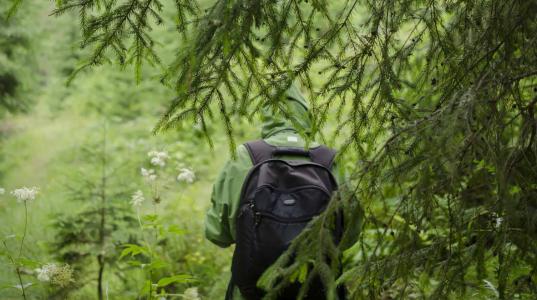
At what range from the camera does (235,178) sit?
3.01 meters

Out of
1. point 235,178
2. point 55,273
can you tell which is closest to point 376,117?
point 235,178

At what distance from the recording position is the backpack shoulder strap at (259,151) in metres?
2.99

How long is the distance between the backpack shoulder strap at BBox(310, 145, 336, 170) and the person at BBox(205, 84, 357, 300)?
43 mm

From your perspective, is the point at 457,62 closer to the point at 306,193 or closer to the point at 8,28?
the point at 306,193

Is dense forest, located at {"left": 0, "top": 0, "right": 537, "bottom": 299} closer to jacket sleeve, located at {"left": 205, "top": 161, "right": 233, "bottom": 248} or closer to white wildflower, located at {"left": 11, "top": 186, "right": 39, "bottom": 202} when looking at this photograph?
white wildflower, located at {"left": 11, "top": 186, "right": 39, "bottom": 202}

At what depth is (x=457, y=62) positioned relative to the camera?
2.34 metres

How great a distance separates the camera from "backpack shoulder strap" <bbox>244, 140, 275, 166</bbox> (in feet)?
9.80

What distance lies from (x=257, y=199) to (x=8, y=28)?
843 cm

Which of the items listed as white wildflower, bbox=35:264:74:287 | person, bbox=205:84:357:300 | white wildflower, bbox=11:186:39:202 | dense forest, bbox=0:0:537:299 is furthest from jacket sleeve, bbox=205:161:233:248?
white wildflower, bbox=11:186:39:202

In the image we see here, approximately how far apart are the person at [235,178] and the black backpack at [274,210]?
4.2 inches

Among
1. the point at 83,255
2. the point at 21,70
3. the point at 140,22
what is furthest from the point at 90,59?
the point at 21,70

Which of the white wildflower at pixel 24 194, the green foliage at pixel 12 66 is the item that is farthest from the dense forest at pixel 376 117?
the green foliage at pixel 12 66

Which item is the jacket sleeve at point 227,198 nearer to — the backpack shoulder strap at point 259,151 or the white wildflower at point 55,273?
the backpack shoulder strap at point 259,151

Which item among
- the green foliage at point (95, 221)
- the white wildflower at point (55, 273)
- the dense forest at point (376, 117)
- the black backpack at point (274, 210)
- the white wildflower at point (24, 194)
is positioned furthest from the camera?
the green foliage at point (95, 221)
